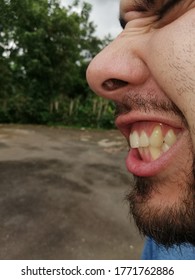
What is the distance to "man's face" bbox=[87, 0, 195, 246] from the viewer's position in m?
0.49

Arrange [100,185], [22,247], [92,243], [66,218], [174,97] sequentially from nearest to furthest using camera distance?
[174,97] → [22,247] → [92,243] → [66,218] → [100,185]

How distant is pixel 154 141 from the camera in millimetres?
565

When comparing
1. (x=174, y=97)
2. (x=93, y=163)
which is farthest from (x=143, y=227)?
(x=93, y=163)

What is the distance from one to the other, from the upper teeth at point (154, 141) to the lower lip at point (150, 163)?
0.02m

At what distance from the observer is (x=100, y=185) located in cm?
250

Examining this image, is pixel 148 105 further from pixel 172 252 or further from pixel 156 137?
pixel 172 252

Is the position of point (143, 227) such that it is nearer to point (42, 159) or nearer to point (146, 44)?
point (146, 44)

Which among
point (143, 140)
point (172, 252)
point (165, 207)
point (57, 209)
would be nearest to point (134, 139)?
point (143, 140)

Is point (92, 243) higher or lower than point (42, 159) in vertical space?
lower

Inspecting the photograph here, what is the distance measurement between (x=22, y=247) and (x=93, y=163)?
5.78 feet

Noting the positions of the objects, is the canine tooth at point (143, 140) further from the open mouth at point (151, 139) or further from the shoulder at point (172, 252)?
the shoulder at point (172, 252)

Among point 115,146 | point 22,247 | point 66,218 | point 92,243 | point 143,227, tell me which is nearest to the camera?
point 143,227

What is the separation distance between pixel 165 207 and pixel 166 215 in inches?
0.5

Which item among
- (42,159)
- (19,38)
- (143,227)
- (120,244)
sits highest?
(19,38)
